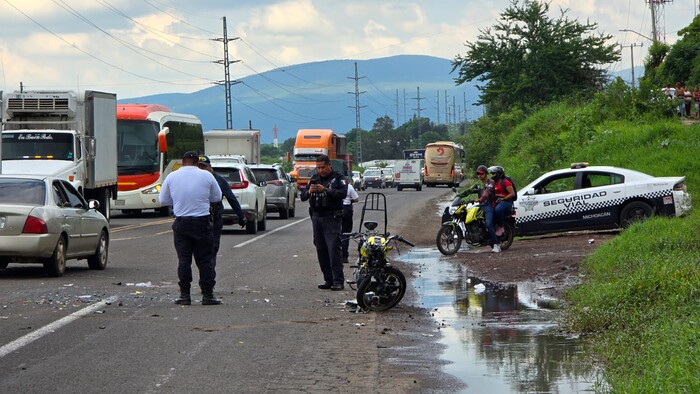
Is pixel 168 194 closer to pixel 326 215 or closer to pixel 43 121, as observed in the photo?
pixel 326 215

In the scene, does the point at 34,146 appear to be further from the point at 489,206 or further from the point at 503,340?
the point at 503,340

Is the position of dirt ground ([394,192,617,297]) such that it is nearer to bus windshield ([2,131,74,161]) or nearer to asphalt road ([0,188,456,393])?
asphalt road ([0,188,456,393])

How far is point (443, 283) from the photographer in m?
17.2

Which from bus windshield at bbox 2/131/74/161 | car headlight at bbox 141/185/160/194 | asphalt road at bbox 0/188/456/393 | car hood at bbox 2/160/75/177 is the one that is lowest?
asphalt road at bbox 0/188/456/393

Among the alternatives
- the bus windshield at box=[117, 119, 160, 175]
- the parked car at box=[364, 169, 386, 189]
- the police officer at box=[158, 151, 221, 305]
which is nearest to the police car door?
the police officer at box=[158, 151, 221, 305]

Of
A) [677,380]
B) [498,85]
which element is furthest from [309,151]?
[677,380]

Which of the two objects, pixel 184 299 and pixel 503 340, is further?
pixel 184 299

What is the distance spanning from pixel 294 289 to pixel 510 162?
34068mm

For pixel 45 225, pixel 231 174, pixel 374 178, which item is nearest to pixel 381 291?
pixel 45 225

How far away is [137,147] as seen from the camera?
133 feet

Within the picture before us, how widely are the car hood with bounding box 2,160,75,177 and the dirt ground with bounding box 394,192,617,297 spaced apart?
902 cm

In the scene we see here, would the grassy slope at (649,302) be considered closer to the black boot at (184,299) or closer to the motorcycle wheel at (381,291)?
the motorcycle wheel at (381,291)

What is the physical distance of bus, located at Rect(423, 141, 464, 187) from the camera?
89.3 meters

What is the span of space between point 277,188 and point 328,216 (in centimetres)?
2147
